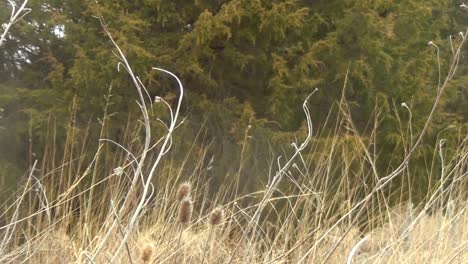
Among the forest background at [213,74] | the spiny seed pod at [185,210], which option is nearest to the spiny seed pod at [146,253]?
the spiny seed pod at [185,210]

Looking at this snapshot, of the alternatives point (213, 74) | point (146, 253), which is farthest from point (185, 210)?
point (213, 74)

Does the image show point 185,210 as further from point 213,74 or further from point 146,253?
point 213,74

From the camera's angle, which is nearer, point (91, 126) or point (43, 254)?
point (43, 254)

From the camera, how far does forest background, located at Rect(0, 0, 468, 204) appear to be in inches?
169

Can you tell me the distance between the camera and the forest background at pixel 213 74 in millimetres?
4285

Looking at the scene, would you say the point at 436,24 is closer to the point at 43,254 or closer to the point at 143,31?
the point at 143,31

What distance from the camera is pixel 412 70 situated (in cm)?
513

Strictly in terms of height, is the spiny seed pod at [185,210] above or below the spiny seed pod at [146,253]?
above

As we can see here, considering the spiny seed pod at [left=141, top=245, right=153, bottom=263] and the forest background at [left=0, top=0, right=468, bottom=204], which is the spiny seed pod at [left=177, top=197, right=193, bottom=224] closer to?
the spiny seed pod at [left=141, top=245, right=153, bottom=263]

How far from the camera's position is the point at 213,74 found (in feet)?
15.3

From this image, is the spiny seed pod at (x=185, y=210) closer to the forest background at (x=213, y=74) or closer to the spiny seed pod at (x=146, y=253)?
the spiny seed pod at (x=146, y=253)

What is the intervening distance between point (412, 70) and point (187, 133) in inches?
70.7

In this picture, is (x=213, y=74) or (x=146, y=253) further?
(x=213, y=74)

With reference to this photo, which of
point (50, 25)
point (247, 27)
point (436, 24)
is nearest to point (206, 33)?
point (247, 27)
